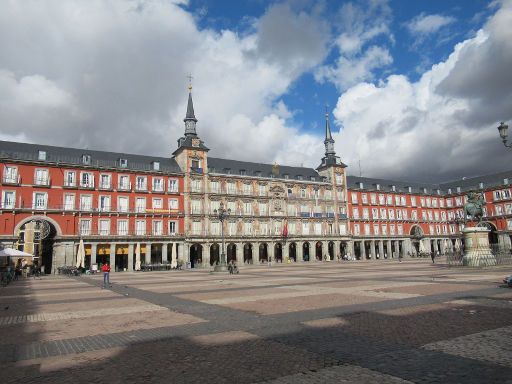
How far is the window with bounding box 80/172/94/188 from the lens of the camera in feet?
163

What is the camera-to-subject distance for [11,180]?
45062 millimetres

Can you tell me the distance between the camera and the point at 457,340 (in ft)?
24.7

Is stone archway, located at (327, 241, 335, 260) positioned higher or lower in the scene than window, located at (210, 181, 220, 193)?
lower

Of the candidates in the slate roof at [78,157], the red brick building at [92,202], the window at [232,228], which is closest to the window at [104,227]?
the red brick building at [92,202]

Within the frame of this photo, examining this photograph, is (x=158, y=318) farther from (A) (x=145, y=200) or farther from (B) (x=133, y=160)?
(B) (x=133, y=160)

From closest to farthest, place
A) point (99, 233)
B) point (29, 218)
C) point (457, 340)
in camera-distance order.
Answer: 1. point (457, 340)
2. point (29, 218)
3. point (99, 233)

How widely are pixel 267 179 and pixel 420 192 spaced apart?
130 ft

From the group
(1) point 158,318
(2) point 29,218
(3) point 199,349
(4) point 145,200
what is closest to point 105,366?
(3) point 199,349

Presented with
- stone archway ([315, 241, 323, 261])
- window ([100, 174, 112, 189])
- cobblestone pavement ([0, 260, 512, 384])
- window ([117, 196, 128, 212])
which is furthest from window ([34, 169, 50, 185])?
stone archway ([315, 241, 323, 261])

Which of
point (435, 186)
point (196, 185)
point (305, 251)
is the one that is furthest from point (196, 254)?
point (435, 186)

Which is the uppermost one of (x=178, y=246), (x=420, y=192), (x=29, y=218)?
(x=420, y=192)

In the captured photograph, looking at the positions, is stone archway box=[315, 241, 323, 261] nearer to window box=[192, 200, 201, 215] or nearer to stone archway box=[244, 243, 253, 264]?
stone archway box=[244, 243, 253, 264]

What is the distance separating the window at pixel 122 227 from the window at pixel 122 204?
1612mm

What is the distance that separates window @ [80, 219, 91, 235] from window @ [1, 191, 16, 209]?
7.81 metres
